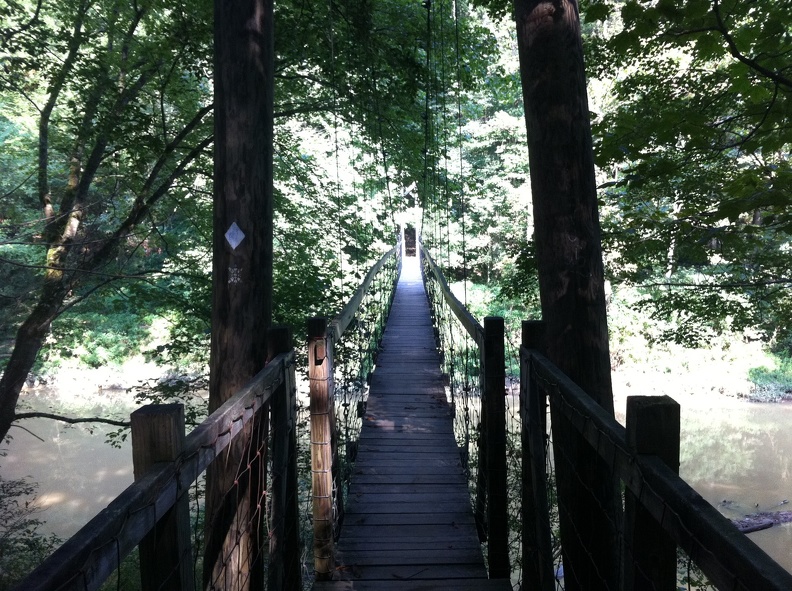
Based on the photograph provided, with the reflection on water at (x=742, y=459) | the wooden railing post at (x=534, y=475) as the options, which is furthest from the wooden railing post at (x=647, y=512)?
the reflection on water at (x=742, y=459)

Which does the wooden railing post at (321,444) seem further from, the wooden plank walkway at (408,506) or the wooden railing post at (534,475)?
the wooden railing post at (534,475)

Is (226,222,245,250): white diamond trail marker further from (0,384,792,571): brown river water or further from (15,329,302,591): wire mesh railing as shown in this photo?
(0,384,792,571): brown river water

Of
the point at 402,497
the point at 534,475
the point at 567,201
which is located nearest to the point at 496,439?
the point at 534,475

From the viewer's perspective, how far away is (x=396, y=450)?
12.1 feet

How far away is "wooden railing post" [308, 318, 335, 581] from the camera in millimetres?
2354

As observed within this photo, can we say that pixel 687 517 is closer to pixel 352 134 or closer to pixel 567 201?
pixel 567 201

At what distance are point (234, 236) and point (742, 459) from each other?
1318 cm

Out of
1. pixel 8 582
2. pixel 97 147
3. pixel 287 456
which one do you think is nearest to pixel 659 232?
pixel 287 456

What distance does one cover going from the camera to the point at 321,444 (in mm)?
2400

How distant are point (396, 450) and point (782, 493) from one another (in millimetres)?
10486

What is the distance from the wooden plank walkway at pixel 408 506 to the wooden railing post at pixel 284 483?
0.74 ft

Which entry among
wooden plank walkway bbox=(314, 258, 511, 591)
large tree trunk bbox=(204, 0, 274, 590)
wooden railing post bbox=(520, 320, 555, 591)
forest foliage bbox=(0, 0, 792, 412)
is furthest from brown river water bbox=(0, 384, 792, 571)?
wooden railing post bbox=(520, 320, 555, 591)

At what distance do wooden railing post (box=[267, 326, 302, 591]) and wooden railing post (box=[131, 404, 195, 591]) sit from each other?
0.84 metres

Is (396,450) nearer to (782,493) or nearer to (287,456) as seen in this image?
(287,456)
